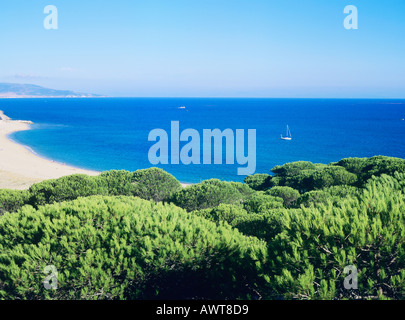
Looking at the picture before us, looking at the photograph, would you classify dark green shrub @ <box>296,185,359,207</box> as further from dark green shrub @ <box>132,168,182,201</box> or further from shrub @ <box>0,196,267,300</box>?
dark green shrub @ <box>132,168,182,201</box>

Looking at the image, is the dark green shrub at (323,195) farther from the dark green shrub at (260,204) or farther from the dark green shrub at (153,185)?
the dark green shrub at (153,185)

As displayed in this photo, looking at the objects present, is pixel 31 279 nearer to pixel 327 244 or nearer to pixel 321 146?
pixel 327 244

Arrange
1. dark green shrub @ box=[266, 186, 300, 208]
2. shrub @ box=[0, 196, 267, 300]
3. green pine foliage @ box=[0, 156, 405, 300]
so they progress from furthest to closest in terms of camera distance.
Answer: dark green shrub @ box=[266, 186, 300, 208] < shrub @ box=[0, 196, 267, 300] < green pine foliage @ box=[0, 156, 405, 300]

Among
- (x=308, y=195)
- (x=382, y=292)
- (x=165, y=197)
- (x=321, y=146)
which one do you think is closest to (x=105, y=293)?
(x=382, y=292)

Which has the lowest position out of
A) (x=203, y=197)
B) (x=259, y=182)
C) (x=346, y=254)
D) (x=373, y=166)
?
(x=259, y=182)

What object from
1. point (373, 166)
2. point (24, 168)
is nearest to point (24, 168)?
point (24, 168)

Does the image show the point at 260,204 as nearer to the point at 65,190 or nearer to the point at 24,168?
the point at 65,190

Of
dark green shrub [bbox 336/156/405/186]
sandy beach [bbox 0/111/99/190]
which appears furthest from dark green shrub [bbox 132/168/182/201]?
sandy beach [bbox 0/111/99/190]

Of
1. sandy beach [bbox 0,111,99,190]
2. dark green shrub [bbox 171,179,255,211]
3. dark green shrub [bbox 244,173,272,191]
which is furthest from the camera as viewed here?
sandy beach [bbox 0,111,99,190]

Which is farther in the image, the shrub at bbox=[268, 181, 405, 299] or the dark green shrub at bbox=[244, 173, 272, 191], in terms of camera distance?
the dark green shrub at bbox=[244, 173, 272, 191]

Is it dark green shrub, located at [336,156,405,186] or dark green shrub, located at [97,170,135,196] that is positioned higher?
dark green shrub, located at [336,156,405,186]
